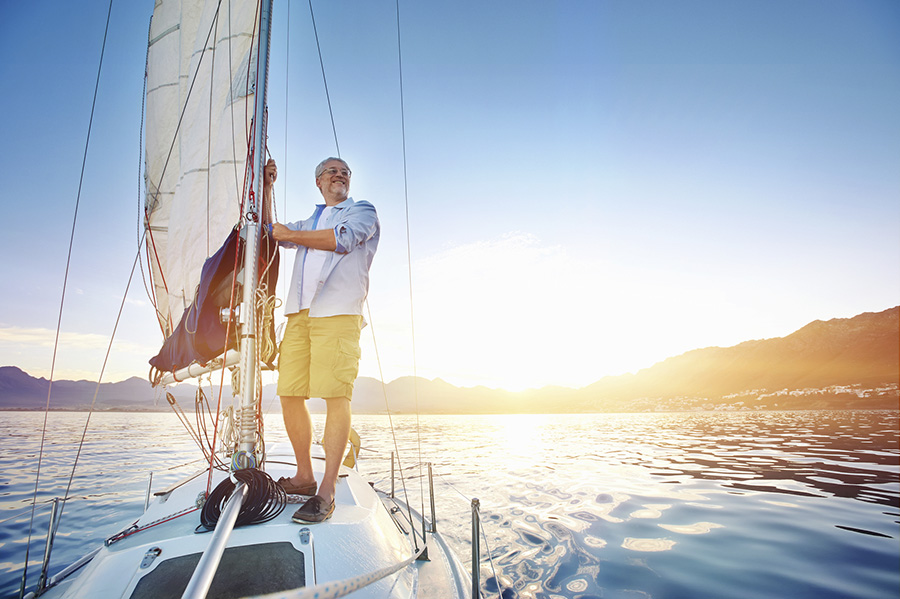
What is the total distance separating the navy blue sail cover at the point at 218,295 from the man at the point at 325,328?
0.58 feet

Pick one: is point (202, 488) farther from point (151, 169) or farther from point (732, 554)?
point (732, 554)

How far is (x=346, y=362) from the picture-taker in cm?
255

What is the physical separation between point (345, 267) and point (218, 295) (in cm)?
92

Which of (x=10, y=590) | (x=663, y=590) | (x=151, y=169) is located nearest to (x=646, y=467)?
(x=663, y=590)

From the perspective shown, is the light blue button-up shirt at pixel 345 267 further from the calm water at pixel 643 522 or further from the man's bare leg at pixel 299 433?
the calm water at pixel 643 522

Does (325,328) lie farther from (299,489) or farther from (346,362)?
(299,489)

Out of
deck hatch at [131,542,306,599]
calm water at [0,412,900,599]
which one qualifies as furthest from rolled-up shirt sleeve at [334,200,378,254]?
calm water at [0,412,900,599]

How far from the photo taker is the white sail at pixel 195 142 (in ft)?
13.1

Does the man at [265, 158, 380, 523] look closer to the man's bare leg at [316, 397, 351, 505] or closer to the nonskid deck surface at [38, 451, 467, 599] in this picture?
the man's bare leg at [316, 397, 351, 505]

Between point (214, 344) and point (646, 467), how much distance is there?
380 inches

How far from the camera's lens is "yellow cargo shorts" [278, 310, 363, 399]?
2.50 m

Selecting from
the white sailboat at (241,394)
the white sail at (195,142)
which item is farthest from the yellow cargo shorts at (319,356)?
the white sail at (195,142)

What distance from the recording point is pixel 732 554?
389 cm

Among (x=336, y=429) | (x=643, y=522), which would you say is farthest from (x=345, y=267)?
(x=643, y=522)
